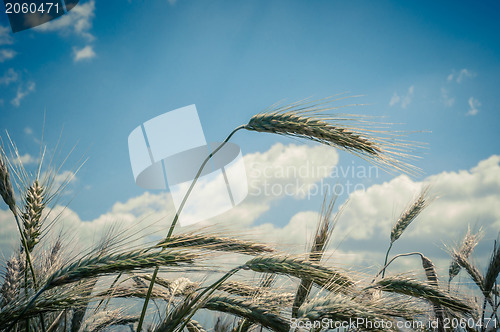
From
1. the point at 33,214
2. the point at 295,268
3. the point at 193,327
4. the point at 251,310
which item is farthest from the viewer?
the point at 193,327

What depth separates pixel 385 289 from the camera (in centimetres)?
224

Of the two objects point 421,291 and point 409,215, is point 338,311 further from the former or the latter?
point 409,215

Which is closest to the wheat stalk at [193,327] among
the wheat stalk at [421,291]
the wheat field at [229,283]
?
the wheat field at [229,283]

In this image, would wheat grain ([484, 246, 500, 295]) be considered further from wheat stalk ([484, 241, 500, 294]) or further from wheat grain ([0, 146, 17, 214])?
wheat grain ([0, 146, 17, 214])

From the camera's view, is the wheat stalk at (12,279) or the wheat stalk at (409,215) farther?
the wheat stalk at (409,215)

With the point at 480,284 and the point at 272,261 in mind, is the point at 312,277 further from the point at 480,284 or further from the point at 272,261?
the point at 480,284

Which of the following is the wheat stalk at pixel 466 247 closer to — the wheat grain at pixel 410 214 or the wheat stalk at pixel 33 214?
the wheat grain at pixel 410 214

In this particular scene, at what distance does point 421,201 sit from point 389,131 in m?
2.80

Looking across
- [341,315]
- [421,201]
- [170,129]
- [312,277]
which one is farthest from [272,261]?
[421,201]

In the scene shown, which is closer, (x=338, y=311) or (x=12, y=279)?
(x=338, y=311)

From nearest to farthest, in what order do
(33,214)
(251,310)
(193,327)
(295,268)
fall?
(295,268) < (251,310) < (33,214) < (193,327)

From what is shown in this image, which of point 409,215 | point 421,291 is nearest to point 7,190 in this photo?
point 421,291

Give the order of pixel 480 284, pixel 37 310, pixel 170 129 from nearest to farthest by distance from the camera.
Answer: pixel 37 310 → pixel 480 284 → pixel 170 129

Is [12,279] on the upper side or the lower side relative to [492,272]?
upper
